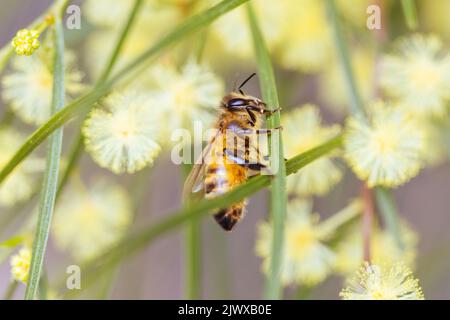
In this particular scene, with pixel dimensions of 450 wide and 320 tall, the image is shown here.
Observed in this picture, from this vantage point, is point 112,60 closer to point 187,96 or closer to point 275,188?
point 187,96

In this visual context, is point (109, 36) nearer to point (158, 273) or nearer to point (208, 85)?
point (208, 85)

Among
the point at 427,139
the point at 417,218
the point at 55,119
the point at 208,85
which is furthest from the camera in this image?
the point at 417,218

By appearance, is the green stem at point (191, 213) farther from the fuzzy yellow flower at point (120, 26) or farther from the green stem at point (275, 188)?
the fuzzy yellow flower at point (120, 26)

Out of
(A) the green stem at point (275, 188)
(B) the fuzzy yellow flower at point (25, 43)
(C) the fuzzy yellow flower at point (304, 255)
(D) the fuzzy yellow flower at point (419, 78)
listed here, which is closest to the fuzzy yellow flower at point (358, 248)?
(C) the fuzzy yellow flower at point (304, 255)

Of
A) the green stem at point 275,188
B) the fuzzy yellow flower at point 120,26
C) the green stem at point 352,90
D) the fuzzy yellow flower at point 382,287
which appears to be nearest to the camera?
the green stem at point 275,188

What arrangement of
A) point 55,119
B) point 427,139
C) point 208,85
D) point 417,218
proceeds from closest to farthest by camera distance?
point 55,119
point 208,85
point 427,139
point 417,218

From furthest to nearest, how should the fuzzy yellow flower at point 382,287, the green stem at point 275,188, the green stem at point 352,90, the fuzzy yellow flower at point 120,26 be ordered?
the fuzzy yellow flower at point 120,26 < the green stem at point 352,90 < the fuzzy yellow flower at point 382,287 < the green stem at point 275,188
